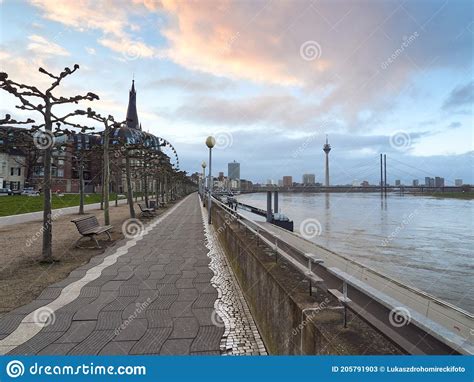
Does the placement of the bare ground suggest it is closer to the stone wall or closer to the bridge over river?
the bridge over river

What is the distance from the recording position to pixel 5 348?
3.32 metres

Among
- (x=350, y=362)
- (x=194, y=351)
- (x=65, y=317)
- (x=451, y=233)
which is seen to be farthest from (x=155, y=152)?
(x=451, y=233)

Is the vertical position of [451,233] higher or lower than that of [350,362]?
lower

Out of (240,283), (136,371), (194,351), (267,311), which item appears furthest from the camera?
(240,283)

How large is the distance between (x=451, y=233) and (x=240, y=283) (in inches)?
914

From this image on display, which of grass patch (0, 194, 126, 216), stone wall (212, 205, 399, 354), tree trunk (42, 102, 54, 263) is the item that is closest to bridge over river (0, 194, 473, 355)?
stone wall (212, 205, 399, 354)

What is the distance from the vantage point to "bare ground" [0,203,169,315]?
505 cm

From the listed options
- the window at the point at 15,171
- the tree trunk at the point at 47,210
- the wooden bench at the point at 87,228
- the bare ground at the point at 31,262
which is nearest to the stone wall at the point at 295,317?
the bare ground at the point at 31,262

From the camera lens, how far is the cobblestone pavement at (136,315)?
339 cm

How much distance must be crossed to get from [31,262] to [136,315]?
15.5 ft

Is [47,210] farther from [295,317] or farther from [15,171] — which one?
[15,171]

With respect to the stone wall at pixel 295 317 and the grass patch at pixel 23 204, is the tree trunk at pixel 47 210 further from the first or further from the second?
the grass patch at pixel 23 204

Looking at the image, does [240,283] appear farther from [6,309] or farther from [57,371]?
[6,309]

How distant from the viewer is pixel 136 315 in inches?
166
